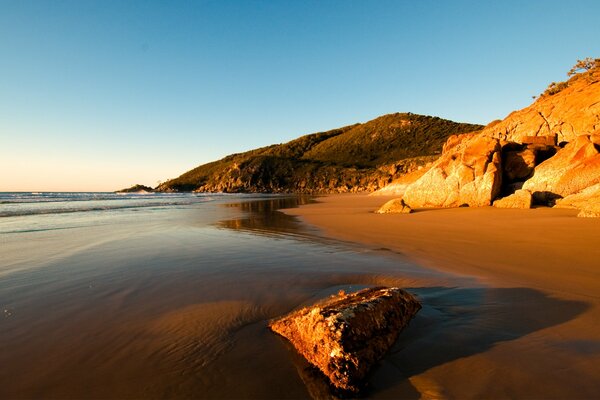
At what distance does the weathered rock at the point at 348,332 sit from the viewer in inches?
95.0

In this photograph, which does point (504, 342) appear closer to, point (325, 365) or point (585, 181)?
point (325, 365)

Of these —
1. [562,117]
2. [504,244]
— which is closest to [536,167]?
[562,117]

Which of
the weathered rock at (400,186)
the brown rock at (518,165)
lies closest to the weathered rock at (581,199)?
the brown rock at (518,165)

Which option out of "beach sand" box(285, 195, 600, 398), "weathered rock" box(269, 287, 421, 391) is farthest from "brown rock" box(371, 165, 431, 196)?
"weathered rock" box(269, 287, 421, 391)

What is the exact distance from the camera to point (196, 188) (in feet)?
376

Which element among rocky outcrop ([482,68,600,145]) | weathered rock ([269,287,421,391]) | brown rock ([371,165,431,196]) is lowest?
weathered rock ([269,287,421,391])

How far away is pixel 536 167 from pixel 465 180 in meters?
3.22

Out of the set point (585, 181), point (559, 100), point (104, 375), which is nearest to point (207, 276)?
point (104, 375)

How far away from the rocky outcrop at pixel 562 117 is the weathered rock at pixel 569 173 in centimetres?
455

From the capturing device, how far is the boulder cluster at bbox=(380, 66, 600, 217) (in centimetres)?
1256

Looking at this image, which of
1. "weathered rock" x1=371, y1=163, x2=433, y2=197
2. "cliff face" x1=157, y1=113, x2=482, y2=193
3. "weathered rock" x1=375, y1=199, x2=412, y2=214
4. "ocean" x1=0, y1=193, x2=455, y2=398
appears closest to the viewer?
"ocean" x1=0, y1=193, x2=455, y2=398

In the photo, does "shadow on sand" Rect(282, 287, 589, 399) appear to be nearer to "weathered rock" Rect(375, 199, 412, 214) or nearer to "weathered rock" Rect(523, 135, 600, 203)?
"weathered rock" Rect(375, 199, 412, 214)

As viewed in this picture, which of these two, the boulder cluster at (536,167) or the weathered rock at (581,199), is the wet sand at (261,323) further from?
the boulder cluster at (536,167)

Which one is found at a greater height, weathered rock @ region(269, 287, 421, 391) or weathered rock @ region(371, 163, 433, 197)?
weathered rock @ region(371, 163, 433, 197)
